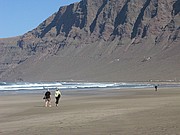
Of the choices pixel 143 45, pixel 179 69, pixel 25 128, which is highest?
pixel 143 45

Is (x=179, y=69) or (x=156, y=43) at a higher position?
(x=156, y=43)

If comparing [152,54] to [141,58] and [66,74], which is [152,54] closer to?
[141,58]

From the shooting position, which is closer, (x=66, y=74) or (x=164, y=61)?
(x=164, y=61)

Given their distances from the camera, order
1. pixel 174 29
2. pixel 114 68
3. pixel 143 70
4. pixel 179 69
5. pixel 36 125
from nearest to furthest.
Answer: pixel 36 125
pixel 179 69
pixel 143 70
pixel 114 68
pixel 174 29

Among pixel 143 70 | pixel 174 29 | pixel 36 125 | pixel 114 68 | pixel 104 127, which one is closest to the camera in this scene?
pixel 104 127

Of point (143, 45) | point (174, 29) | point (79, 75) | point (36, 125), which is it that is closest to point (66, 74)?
point (79, 75)

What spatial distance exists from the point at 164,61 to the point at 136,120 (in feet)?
515

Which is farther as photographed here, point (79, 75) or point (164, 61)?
point (79, 75)

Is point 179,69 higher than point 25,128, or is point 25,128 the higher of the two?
point 179,69

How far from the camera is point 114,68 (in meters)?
183

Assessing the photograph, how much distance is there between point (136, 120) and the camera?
58.9 ft

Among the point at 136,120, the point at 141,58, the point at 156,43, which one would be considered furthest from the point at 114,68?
the point at 136,120

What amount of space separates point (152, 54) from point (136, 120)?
562ft

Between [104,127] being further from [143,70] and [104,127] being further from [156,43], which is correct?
[156,43]
